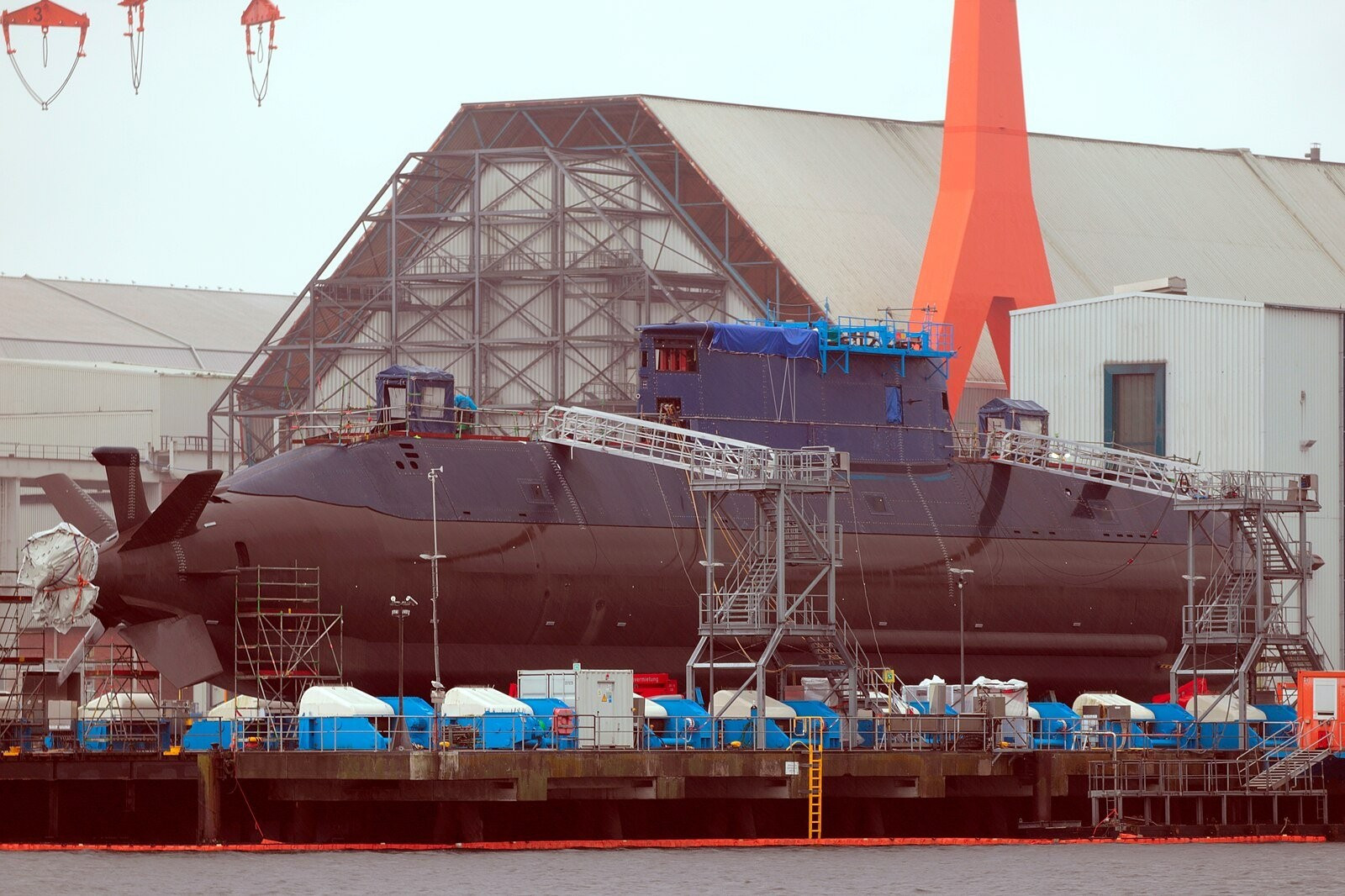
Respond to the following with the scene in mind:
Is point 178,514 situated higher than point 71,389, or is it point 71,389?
point 71,389

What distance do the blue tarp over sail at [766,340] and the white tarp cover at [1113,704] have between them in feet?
43.3

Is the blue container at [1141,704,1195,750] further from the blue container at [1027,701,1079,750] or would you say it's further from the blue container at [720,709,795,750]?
the blue container at [720,709,795,750]

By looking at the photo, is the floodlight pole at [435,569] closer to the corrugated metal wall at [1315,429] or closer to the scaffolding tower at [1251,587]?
the scaffolding tower at [1251,587]

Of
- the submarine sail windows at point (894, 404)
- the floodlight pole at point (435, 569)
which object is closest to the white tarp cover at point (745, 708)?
the floodlight pole at point (435, 569)

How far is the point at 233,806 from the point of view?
58.6 m

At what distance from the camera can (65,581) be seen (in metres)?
62.8

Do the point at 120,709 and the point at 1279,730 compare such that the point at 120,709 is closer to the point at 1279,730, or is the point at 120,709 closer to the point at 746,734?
the point at 746,734

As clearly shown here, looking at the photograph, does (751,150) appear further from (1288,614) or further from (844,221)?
(1288,614)

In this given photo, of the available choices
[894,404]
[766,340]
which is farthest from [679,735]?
[894,404]

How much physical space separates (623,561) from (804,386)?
9.73m

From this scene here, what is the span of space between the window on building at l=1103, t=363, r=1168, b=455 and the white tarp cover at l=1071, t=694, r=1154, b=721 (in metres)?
19.0

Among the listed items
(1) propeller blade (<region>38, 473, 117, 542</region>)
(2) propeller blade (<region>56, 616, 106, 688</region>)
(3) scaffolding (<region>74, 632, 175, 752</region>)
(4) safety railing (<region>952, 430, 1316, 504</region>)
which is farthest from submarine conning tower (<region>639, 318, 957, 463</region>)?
(2) propeller blade (<region>56, 616, 106, 688</region>)

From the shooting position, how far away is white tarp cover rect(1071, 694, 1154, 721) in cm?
6874

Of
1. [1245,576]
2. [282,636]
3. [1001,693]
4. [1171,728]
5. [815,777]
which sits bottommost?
[815,777]
